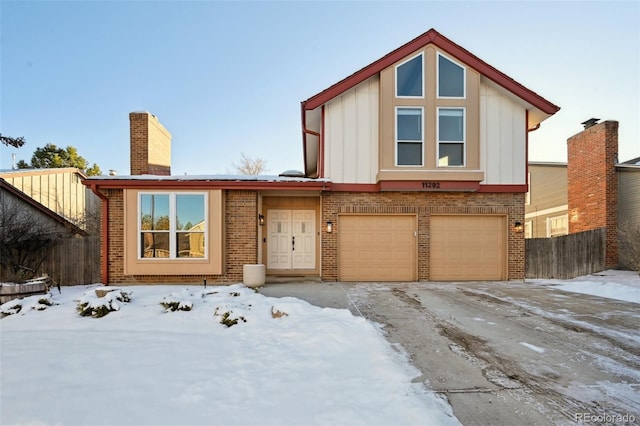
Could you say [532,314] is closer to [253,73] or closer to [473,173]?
[473,173]

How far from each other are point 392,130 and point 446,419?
8271mm

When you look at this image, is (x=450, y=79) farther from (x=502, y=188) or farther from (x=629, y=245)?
(x=629, y=245)

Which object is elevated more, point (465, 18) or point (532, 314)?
point (465, 18)

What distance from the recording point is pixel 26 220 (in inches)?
378

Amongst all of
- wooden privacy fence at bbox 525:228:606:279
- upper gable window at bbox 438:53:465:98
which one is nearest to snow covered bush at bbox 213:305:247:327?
upper gable window at bbox 438:53:465:98

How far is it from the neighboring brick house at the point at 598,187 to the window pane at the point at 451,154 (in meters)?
7.42

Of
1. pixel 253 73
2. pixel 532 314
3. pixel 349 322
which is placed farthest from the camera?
pixel 253 73

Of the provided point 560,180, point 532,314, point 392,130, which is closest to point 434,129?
point 392,130

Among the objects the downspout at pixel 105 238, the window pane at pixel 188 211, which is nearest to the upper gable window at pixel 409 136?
the window pane at pixel 188 211

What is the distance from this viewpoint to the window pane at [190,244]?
873 cm

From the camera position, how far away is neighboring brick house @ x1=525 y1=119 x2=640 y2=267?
11820 millimetres

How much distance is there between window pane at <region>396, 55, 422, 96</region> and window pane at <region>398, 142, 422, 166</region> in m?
1.65

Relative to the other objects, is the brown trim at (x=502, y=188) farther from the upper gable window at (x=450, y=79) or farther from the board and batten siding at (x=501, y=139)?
the upper gable window at (x=450, y=79)

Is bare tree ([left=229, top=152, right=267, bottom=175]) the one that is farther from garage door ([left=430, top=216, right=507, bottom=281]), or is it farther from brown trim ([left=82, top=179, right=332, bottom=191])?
garage door ([left=430, top=216, right=507, bottom=281])
